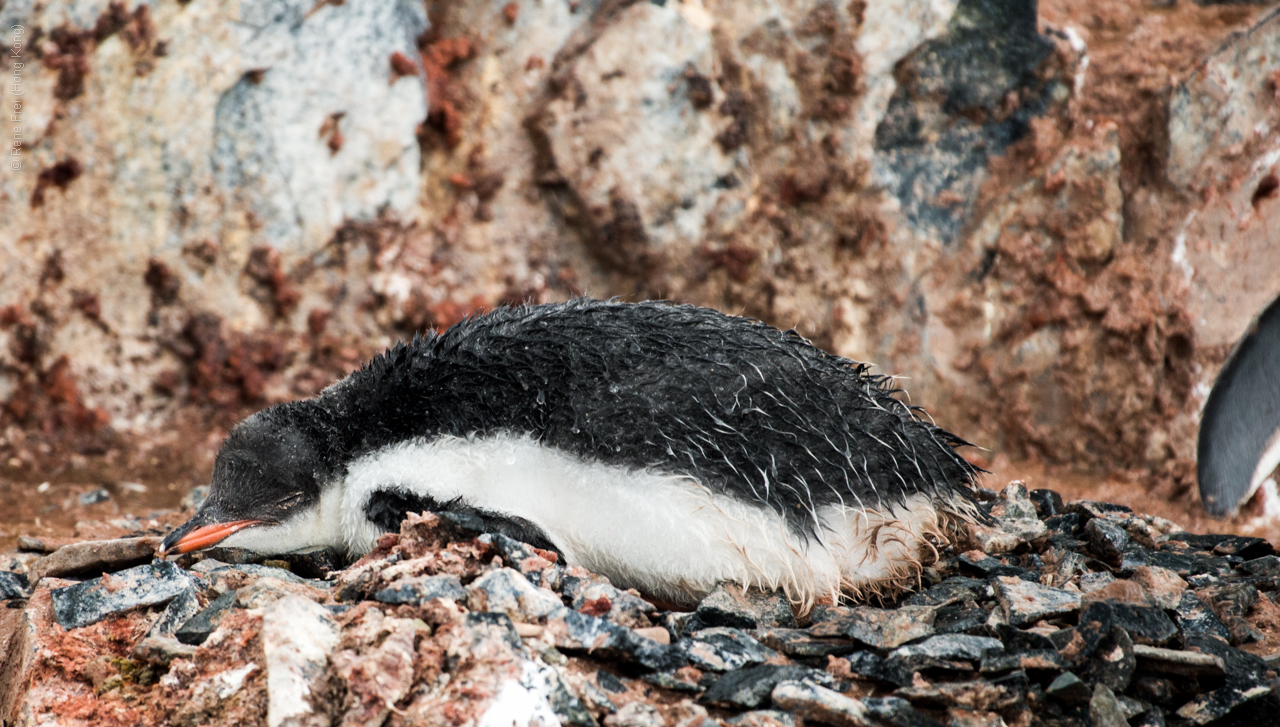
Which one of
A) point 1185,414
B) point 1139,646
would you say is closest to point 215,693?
point 1139,646

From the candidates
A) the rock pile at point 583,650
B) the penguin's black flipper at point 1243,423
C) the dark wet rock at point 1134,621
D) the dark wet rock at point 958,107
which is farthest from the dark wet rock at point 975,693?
the dark wet rock at point 958,107

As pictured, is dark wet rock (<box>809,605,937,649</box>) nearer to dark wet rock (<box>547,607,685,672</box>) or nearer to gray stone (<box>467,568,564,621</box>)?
dark wet rock (<box>547,607,685,672</box>)

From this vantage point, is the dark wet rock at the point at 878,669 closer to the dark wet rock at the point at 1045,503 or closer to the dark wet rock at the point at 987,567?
the dark wet rock at the point at 987,567

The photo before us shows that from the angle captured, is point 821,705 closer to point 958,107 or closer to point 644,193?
point 644,193

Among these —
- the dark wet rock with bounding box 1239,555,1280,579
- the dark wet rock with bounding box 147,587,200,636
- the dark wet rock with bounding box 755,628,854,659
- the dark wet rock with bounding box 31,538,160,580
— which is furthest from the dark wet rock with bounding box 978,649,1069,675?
the dark wet rock with bounding box 31,538,160,580

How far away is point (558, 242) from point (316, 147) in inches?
65.3

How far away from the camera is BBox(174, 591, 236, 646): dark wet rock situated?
2588 millimetres

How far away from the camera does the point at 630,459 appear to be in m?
2.91

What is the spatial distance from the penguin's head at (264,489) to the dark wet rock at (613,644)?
135 cm

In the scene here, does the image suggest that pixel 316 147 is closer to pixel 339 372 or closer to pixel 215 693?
pixel 339 372

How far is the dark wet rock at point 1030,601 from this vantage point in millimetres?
2727

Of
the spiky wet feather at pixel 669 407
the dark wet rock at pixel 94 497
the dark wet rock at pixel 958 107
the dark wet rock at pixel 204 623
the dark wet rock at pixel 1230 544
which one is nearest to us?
the dark wet rock at pixel 204 623

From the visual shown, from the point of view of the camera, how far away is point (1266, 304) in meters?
5.43

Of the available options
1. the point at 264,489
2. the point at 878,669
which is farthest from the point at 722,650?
the point at 264,489
